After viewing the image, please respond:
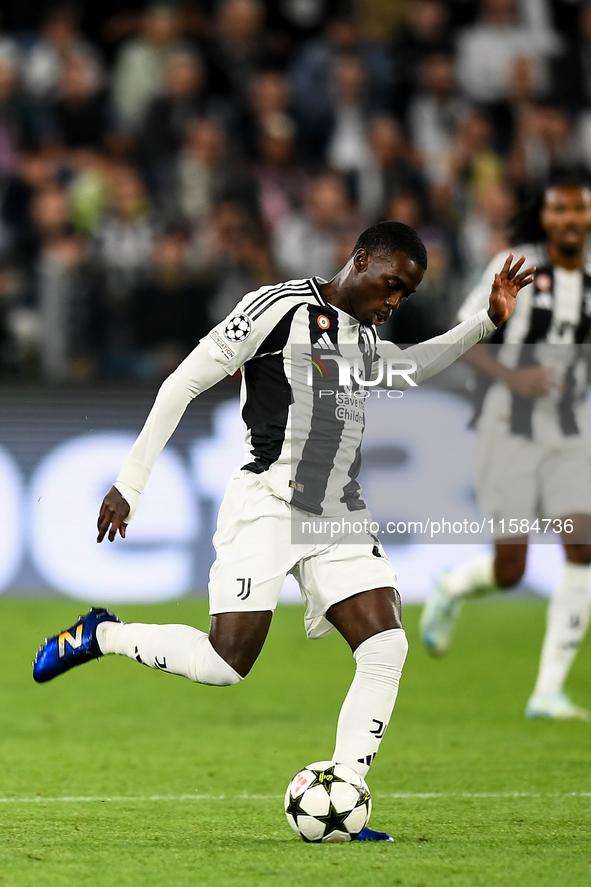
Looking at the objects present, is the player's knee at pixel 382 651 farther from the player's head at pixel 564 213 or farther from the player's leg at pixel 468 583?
the player's head at pixel 564 213

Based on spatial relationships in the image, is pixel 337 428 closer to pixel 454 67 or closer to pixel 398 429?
pixel 398 429

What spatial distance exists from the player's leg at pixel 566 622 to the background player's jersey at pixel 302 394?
97.0 inches

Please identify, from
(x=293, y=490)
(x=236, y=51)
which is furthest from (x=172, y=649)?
(x=236, y=51)

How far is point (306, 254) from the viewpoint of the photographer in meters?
10.7

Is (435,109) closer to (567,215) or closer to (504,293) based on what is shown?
(567,215)

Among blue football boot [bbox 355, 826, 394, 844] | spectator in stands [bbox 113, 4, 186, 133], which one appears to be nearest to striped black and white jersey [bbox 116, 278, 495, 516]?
blue football boot [bbox 355, 826, 394, 844]

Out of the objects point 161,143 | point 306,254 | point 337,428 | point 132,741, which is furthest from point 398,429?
point 337,428

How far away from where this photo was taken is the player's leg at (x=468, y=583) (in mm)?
6957

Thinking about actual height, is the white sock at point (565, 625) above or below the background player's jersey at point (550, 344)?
below

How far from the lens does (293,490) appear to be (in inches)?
176

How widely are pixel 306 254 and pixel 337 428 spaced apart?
20.7 feet

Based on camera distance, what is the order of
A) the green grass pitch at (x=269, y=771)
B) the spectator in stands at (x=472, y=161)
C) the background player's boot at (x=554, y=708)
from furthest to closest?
the spectator in stands at (x=472, y=161), the background player's boot at (x=554, y=708), the green grass pitch at (x=269, y=771)

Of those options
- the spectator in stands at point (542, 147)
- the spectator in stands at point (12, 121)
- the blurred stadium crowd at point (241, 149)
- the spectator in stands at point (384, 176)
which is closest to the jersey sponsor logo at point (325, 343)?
the blurred stadium crowd at point (241, 149)

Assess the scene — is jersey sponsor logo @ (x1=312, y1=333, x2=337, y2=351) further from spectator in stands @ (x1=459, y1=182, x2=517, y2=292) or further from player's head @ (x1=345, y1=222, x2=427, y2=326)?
spectator in stands @ (x1=459, y1=182, x2=517, y2=292)
